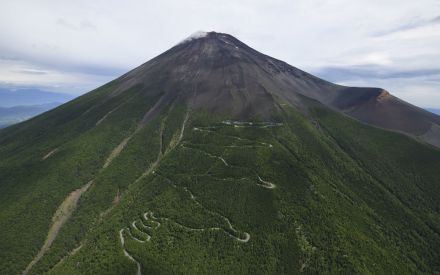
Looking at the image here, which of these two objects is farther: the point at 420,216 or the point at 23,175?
the point at 23,175

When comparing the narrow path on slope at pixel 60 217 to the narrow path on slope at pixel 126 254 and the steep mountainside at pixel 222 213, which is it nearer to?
the steep mountainside at pixel 222 213

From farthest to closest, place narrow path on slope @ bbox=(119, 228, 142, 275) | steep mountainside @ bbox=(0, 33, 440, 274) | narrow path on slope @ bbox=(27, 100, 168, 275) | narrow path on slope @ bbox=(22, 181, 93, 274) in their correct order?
1. narrow path on slope @ bbox=(22, 181, 93, 274)
2. narrow path on slope @ bbox=(27, 100, 168, 275)
3. steep mountainside @ bbox=(0, 33, 440, 274)
4. narrow path on slope @ bbox=(119, 228, 142, 275)

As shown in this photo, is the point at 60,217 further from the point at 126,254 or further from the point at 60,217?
the point at 126,254

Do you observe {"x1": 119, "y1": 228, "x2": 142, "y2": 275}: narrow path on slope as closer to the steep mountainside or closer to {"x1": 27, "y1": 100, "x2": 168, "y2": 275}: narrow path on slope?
the steep mountainside

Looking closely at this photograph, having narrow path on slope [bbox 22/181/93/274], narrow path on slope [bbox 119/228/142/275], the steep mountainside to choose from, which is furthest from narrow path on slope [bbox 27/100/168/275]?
narrow path on slope [bbox 119/228/142/275]

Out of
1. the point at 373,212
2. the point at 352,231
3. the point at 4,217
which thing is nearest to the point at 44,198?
the point at 4,217

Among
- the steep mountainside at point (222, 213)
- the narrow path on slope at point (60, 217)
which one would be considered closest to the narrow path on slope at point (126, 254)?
the steep mountainside at point (222, 213)

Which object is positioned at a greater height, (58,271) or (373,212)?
(373,212)

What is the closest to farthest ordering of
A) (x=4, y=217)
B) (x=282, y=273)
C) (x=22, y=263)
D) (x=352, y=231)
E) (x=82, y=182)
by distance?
(x=282, y=273) → (x=22, y=263) → (x=352, y=231) → (x=4, y=217) → (x=82, y=182)

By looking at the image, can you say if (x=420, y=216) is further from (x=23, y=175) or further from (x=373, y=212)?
(x=23, y=175)

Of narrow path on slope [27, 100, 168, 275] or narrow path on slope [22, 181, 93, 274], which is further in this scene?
narrow path on slope [22, 181, 93, 274]

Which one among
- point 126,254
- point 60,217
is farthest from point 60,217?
point 126,254
